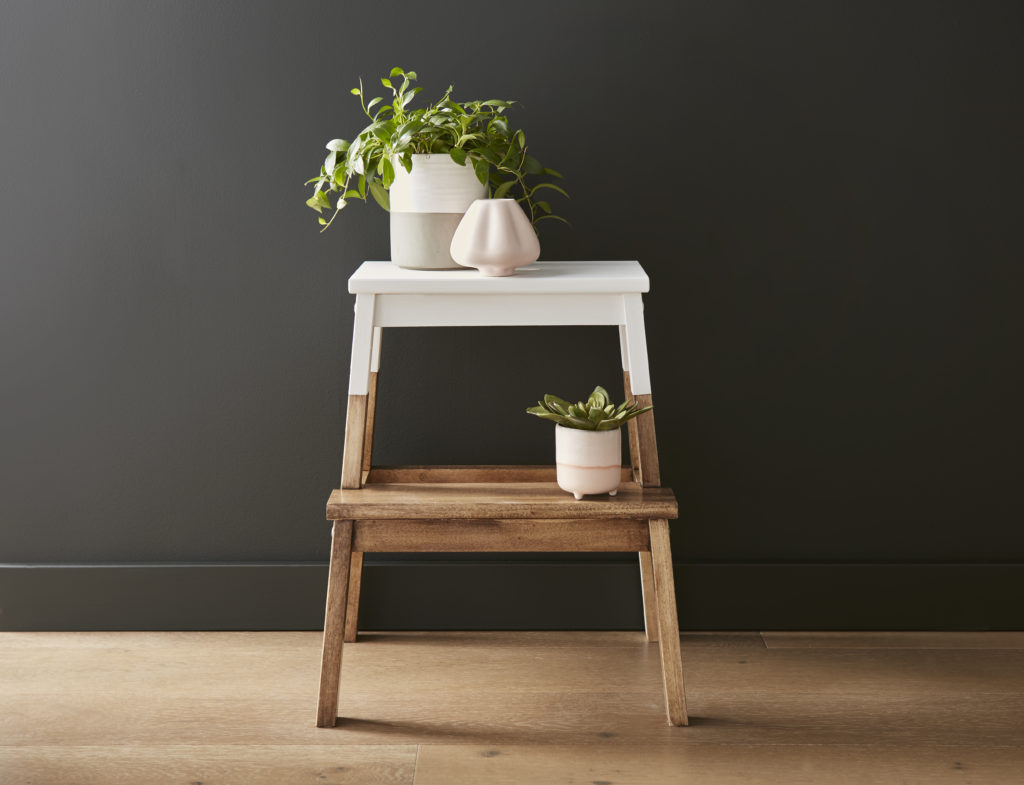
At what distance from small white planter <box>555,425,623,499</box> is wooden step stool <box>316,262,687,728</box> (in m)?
0.02

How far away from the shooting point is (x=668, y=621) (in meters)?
1.43

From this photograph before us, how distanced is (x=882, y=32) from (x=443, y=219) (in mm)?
860

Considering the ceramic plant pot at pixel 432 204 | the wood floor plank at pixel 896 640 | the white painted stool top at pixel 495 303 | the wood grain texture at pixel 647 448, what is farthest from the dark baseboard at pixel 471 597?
the ceramic plant pot at pixel 432 204

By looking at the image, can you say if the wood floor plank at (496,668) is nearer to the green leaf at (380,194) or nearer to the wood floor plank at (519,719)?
the wood floor plank at (519,719)

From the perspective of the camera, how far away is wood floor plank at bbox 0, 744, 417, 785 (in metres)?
1.32

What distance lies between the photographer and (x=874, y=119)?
68.1 inches

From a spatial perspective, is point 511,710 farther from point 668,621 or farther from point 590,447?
point 590,447

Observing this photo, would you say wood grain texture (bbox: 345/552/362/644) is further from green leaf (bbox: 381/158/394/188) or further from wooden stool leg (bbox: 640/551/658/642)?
green leaf (bbox: 381/158/394/188)

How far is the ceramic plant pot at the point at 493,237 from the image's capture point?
1.45 metres

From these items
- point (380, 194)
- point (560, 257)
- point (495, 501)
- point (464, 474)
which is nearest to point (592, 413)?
point (495, 501)

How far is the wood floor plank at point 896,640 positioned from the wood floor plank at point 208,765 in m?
0.75

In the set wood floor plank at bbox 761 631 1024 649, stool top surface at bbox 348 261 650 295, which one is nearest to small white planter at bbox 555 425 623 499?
stool top surface at bbox 348 261 650 295

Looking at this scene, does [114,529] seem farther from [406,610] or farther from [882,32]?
[882,32]

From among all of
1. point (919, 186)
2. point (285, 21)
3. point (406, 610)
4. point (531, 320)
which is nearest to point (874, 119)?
point (919, 186)
